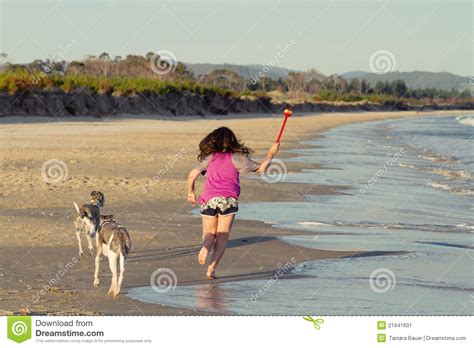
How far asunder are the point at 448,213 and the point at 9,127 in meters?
21.8

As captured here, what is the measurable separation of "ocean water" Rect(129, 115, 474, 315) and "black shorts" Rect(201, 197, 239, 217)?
845 mm

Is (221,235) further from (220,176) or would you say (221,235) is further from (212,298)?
(212,298)

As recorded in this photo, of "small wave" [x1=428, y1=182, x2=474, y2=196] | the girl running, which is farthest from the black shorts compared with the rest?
"small wave" [x1=428, y1=182, x2=474, y2=196]

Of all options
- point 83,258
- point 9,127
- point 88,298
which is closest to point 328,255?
point 83,258

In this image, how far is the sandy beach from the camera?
887 cm

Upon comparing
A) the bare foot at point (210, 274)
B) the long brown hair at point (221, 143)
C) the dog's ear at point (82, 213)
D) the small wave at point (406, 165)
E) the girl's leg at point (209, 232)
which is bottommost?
the bare foot at point (210, 274)

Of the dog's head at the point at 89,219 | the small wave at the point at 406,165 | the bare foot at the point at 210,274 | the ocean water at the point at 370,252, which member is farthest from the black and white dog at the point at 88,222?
the small wave at the point at 406,165

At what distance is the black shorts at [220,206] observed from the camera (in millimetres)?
10359

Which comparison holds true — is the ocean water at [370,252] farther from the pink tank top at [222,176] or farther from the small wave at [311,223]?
the pink tank top at [222,176]

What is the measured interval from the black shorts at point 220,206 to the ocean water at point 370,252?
0.85 m

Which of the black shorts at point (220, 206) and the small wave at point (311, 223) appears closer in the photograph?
the black shorts at point (220, 206)

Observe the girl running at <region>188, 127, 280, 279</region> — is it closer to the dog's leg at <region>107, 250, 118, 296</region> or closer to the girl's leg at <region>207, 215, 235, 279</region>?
the girl's leg at <region>207, 215, 235, 279</region>
